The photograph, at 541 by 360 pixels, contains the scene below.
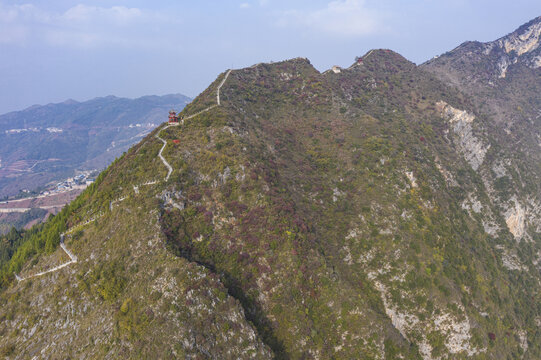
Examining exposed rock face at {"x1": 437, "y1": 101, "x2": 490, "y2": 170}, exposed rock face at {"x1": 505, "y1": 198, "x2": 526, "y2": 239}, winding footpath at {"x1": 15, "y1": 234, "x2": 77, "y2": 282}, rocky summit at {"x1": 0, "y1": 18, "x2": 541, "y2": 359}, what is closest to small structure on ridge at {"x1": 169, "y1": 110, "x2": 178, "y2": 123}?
rocky summit at {"x1": 0, "y1": 18, "x2": 541, "y2": 359}

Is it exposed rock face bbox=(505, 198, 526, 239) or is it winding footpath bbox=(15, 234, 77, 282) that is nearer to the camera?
winding footpath bbox=(15, 234, 77, 282)

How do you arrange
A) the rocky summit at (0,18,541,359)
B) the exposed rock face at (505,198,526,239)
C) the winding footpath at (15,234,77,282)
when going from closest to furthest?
the rocky summit at (0,18,541,359)
the winding footpath at (15,234,77,282)
the exposed rock face at (505,198,526,239)

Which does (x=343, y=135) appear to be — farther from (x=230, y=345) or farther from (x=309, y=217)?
(x=230, y=345)

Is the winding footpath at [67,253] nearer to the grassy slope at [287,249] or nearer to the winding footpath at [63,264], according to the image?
the winding footpath at [63,264]

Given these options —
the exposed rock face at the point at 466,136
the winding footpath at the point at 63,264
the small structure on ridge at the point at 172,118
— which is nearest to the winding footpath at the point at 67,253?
the winding footpath at the point at 63,264

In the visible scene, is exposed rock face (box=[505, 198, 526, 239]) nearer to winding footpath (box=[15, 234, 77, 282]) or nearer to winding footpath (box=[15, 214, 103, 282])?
winding footpath (box=[15, 214, 103, 282])

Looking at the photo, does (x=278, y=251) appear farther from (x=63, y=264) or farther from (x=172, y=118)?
(x=172, y=118)

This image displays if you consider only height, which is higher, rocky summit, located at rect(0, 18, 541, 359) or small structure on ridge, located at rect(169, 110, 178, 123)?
small structure on ridge, located at rect(169, 110, 178, 123)

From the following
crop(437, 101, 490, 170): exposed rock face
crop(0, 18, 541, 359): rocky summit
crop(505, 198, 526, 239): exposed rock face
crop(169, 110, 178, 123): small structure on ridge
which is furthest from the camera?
crop(437, 101, 490, 170): exposed rock face

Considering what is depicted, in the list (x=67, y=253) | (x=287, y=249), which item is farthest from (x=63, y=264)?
(x=287, y=249)
